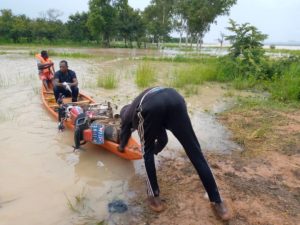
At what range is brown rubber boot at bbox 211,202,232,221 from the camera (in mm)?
3324

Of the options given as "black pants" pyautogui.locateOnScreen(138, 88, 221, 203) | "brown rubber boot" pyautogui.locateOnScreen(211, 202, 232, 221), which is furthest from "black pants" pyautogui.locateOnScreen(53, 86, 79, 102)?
"brown rubber boot" pyautogui.locateOnScreen(211, 202, 232, 221)

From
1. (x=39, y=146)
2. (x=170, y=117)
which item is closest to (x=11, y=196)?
(x=39, y=146)

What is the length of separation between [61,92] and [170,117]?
5.06 meters

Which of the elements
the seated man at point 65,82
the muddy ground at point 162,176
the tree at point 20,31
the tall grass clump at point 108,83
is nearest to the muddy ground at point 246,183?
the muddy ground at point 162,176

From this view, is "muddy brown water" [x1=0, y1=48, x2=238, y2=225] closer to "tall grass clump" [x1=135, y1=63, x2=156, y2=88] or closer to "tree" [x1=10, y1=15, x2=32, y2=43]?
"tall grass clump" [x1=135, y1=63, x2=156, y2=88]

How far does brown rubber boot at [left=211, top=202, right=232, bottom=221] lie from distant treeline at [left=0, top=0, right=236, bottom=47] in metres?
34.7

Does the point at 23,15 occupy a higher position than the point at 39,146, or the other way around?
the point at 23,15

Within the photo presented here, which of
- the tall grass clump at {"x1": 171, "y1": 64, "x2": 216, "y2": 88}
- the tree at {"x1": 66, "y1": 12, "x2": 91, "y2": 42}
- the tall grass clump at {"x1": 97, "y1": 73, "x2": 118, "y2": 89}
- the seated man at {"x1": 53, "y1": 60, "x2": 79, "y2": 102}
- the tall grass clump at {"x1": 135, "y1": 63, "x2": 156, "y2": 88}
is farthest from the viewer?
the tree at {"x1": 66, "y1": 12, "x2": 91, "y2": 42}

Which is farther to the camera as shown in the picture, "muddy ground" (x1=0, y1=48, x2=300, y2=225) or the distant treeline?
the distant treeline

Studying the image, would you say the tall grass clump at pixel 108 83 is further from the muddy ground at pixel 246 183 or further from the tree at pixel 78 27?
the tree at pixel 78 27

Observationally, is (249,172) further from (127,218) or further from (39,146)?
(39,146)

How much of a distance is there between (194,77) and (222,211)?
343 inches

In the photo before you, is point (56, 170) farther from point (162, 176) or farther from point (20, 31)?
point (20, 31)

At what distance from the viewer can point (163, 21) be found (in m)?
44.7
